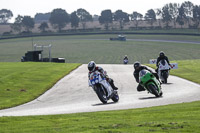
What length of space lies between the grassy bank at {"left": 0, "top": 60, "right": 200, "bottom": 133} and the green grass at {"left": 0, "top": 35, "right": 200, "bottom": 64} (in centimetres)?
5910

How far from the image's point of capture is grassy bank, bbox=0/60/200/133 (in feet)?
30.4

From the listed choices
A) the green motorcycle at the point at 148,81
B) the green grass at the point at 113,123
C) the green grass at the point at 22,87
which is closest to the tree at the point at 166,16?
the green grass at the point at 22,87

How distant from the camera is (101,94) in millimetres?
16891

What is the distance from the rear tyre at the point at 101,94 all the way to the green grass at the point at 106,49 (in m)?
54.0

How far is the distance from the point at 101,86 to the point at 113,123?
6475 mm

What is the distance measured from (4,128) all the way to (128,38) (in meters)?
120

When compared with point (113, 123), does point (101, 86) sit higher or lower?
lower

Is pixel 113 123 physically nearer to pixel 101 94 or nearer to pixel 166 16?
pixel 101 94

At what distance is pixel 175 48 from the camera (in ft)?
316

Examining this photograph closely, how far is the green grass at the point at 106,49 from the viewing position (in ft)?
262

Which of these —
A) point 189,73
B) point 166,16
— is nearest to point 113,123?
point 189,73

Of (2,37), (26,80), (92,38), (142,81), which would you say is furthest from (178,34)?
(142,81)

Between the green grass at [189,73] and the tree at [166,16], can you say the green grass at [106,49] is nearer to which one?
the green grass at [189,73]

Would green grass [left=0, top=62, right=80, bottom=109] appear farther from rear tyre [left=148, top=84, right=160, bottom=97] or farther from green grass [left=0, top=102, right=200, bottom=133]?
green grass [left=0, top=102, right=200, bottom=133]
